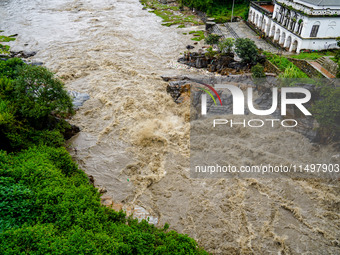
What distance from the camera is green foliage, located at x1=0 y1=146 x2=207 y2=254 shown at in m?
9.04

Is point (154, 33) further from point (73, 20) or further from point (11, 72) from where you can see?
point (11, 72)

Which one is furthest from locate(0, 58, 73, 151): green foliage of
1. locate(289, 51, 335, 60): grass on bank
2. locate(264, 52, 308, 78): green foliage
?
locate(289, 51, 335, 60): grass on bank

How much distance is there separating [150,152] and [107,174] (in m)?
3.47

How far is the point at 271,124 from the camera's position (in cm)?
2084

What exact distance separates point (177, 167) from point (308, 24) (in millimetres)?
22224

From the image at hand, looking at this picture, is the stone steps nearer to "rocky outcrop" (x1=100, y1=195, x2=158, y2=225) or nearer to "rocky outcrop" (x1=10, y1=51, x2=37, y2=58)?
"rocky outcrop" (x1=10, y1=51, x2=37, y2=58)

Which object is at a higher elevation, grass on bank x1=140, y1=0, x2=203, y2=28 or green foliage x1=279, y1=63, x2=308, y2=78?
green foliage x1=279, y1=63, x2=308, y2=78

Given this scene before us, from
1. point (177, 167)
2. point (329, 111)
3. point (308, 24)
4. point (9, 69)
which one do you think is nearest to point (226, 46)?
point (308, 24)

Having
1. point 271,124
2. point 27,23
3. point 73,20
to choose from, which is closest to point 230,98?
point 271,124

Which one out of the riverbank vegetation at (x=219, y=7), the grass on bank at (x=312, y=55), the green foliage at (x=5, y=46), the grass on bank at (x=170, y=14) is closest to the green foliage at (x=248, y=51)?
the grass on bank at (x=312, y=55)

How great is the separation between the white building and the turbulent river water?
13.0m

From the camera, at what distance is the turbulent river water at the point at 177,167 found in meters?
13.5

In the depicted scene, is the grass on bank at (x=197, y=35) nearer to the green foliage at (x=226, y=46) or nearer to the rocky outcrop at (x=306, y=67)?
the green foliage at (x=226, y=46)

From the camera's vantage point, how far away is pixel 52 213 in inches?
427
